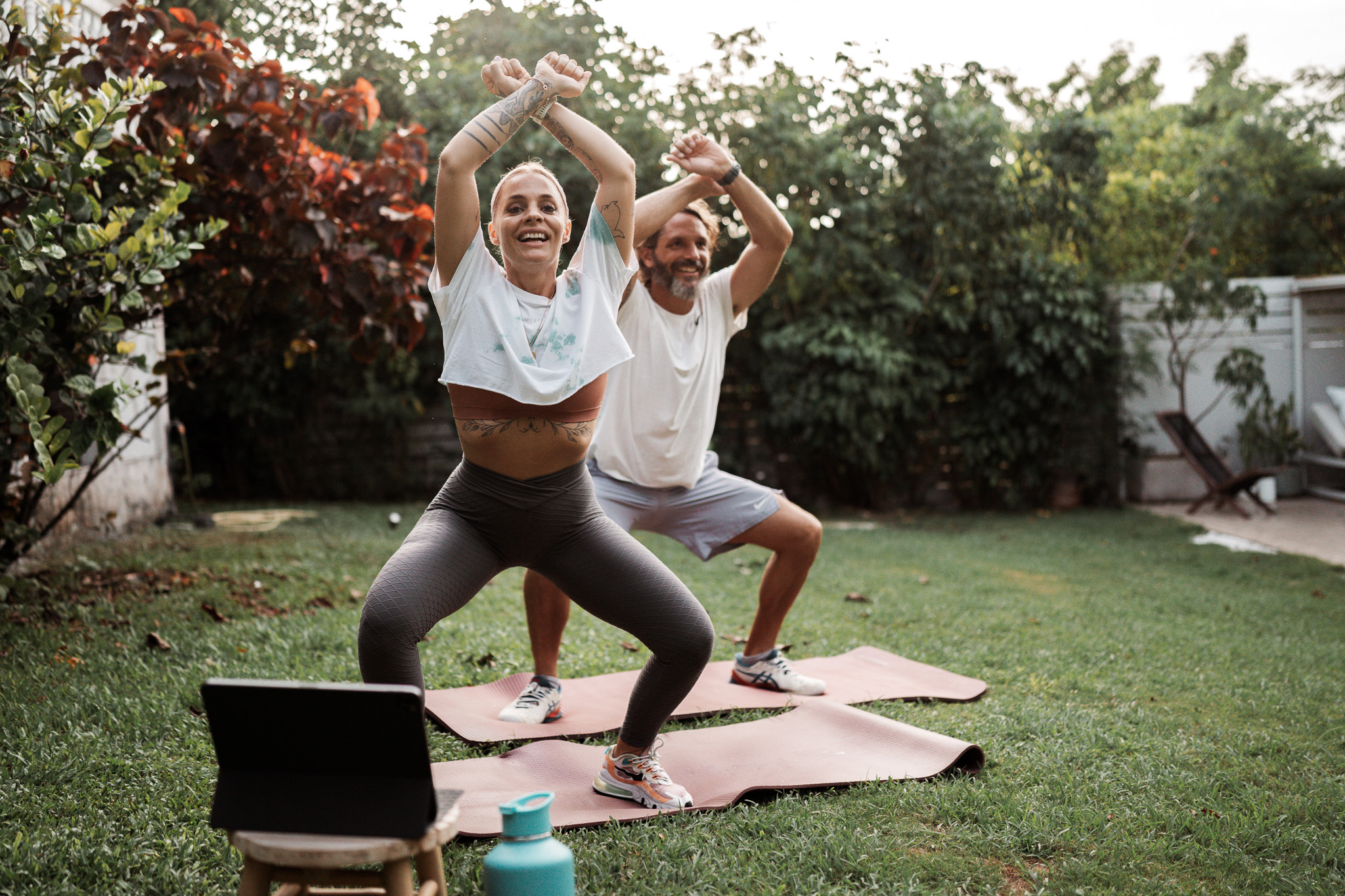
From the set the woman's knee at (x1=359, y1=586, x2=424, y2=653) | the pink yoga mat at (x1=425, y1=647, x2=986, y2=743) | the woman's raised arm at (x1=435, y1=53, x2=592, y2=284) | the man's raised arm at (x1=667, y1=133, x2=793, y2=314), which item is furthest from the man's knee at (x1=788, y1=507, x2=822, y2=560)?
the woman's knee at (x1=359, y1=586, x2=424, y2=653)

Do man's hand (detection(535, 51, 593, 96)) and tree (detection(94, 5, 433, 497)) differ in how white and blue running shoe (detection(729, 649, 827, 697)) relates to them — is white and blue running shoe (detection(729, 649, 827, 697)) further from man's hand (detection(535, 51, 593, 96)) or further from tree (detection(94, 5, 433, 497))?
tree (detection(94, 5, 433, 497))

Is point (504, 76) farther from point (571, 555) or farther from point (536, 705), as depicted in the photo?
point (536, 705)

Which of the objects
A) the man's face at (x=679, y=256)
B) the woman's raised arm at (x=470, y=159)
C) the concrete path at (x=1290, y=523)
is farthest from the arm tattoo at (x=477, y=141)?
the concrete path at (x=1290, y=523)

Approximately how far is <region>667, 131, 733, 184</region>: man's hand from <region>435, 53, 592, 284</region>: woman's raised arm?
76 cm

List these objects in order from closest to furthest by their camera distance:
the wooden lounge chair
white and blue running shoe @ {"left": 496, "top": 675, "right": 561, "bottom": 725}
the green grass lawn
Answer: the green grass lawn
white and blue running shoe @ {"left": 496, "top": 675, "right": 561, "bottom": 725}
the wooden lounge chair

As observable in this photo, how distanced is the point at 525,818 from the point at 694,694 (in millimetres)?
1977

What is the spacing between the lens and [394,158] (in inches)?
219

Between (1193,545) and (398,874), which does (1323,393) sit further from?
(398,874)

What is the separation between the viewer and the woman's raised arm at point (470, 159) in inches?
100

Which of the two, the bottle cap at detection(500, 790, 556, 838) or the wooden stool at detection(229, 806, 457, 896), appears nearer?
the wooden stool at detection(229, 806, 457, 896)

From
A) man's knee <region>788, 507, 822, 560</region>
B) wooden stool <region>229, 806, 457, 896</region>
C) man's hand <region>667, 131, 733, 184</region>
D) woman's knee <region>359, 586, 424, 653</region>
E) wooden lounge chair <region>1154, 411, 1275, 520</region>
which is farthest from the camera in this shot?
wooden lounge chair <region>1154, 411, 1275, 520</region>

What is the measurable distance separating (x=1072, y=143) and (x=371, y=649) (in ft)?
33.2

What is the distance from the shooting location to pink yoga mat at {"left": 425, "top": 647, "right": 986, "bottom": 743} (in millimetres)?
3484

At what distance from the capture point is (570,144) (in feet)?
9.35
